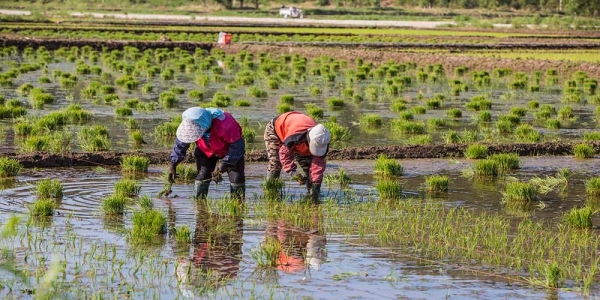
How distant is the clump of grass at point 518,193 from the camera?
34.1 feet

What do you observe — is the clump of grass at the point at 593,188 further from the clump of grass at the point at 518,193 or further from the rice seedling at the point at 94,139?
the rice seedling at the point at 94,139

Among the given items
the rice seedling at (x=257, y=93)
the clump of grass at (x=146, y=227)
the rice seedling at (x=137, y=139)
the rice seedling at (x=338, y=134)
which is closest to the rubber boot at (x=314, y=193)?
the clump of grass at (x=146, y=227)

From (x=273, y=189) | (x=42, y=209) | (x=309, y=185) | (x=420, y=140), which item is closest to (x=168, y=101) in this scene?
(x=420, y=140)

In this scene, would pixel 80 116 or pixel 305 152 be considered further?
pixel 80 116

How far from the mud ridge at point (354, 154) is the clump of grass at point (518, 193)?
3370 mm

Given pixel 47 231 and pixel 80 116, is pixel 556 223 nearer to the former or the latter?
pixel 47 231

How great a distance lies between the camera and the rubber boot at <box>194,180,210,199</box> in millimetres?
9906

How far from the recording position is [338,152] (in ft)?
44.9

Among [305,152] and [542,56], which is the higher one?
[305,152]

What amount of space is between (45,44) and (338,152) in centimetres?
3043

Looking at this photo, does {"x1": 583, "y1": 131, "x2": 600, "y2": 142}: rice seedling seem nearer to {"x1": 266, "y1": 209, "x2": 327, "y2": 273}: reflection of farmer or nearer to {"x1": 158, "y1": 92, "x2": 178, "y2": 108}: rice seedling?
{"x1": 266, "y1": 209, "x2": 327, "y2": 273}: reflection of farmer

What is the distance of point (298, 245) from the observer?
829 cm

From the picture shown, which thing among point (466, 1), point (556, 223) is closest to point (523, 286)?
point (556, 223)

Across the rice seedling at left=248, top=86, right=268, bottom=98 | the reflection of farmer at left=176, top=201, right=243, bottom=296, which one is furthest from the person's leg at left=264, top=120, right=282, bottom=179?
the rice seedling at left=248, top=86, right=268, bottom=98
